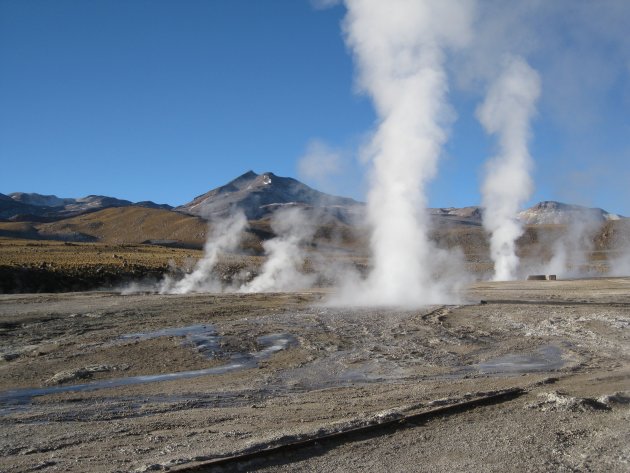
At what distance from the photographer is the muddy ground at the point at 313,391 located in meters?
7.84

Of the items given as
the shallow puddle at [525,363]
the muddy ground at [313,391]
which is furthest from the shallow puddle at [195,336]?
the shallow puddle at [525,363]

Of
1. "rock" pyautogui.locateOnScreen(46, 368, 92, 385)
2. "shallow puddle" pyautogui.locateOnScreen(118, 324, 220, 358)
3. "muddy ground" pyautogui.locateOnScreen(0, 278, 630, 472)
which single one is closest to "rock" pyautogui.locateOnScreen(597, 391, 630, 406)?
"muddy ground" pyautogui.locateOnScreen(0, 278, 630, 472)

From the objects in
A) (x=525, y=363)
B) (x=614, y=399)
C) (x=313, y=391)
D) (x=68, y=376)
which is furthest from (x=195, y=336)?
(x=614, y=399)

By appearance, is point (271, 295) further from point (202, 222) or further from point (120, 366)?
point (202, 222)

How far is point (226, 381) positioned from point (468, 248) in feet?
436

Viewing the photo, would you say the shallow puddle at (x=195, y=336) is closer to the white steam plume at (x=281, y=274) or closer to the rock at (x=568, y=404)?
the rock at (x=568, y=404)

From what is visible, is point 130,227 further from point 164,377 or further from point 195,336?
point 164,377

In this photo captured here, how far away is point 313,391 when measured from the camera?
1165 centimetres

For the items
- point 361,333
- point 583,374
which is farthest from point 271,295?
point 583,374

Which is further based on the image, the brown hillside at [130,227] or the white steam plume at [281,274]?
the brown hillside at [130,227]

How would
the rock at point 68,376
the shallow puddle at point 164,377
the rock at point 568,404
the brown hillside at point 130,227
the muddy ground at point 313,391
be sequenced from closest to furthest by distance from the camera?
the muddy ground at point 313,391 < the rock at point 568,404 < the shallow puddle at point 164,377 < the rock at point 68,376 < the brown hillside at point 130,227

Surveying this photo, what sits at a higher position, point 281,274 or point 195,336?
point 281,274

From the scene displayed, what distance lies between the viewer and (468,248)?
139625 millimetres

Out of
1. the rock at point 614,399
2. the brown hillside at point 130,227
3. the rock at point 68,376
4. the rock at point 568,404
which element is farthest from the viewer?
the brown hillside at point 130,227
